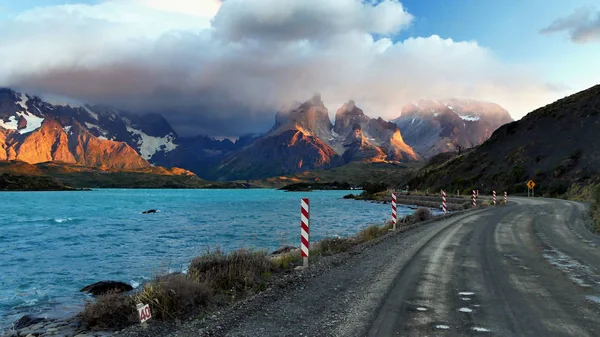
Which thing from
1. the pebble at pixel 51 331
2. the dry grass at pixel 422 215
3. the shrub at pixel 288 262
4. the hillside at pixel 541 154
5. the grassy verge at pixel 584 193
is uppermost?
the hillside at pixel 541 154

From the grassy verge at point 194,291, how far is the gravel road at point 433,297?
67 centimetres

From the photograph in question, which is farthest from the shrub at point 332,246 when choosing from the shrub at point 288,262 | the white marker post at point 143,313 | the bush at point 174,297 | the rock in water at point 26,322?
the rock in water at point 26,322

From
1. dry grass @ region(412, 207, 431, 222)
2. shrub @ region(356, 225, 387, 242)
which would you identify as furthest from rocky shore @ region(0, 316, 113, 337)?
dry grass @ region(412, 207, 431, 222)

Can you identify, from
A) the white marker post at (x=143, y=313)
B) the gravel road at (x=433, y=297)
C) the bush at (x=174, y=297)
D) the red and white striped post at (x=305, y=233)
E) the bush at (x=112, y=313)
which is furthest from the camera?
the red and white striped post at (x=305, y=233)

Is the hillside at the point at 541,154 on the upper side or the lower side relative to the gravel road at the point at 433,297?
upper

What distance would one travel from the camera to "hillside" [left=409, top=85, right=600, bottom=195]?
69500 mm

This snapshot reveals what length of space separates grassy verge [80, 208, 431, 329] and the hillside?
67.2m

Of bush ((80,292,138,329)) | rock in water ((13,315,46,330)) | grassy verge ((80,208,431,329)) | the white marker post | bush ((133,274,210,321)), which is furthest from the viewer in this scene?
rock in water ((13,315,46,330))

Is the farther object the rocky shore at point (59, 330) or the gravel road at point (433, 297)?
the rocky shore at point (59, 330)

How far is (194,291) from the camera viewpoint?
29.4ft

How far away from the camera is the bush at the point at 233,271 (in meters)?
10.5

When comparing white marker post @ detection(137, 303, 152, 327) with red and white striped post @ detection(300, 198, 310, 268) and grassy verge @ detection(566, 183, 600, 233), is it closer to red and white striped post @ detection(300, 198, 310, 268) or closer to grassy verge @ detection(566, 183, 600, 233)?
red and white striped post @ detection(300, 198, 310, 268)

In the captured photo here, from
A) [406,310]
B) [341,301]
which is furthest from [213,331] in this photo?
[406,310]

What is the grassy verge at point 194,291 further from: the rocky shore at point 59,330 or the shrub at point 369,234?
the shrub at point 369,234
